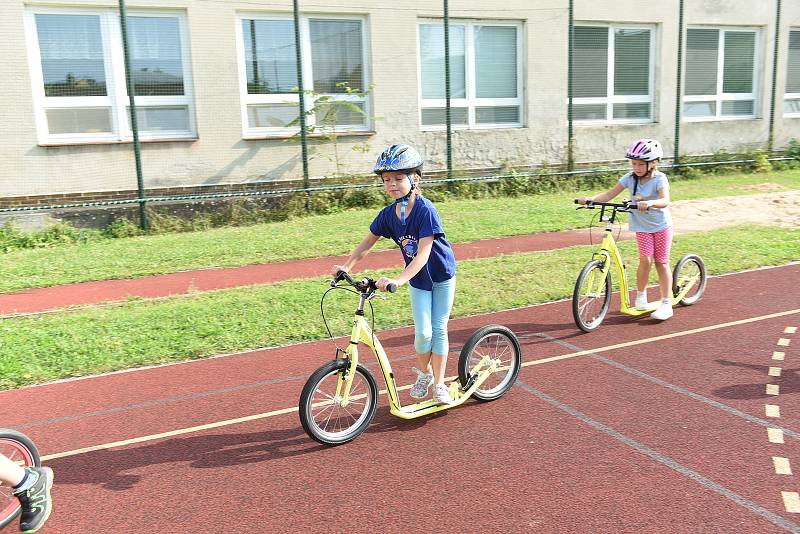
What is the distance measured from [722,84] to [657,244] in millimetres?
14633

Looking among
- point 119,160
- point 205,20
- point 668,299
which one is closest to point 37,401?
point 668,299

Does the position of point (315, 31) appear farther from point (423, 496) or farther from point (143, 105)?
point (423, 496)

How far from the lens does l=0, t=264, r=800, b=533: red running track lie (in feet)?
12.5

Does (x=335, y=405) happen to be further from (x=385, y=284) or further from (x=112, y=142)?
(x=112, y=142)

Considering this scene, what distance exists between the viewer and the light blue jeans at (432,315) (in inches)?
198

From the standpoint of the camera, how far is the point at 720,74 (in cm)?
1967

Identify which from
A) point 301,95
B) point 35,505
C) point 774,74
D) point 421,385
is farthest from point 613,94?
point 35,505

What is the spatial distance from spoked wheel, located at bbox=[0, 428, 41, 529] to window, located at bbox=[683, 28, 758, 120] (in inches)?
748

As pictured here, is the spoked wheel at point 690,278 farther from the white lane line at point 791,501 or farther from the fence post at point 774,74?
the fence post at point 774,74

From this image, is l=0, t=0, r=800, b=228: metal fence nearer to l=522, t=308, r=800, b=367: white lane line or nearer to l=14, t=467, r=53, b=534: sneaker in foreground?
l=522, t=308, r=800, b=367: white lane line

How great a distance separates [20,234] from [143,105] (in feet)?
10.9

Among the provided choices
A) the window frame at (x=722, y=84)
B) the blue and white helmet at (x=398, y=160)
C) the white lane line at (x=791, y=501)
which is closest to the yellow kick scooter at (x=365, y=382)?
the blue and white helmet at (x=398, y=160)

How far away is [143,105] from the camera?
13.4 m

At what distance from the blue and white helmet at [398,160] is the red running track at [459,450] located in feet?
6.13
